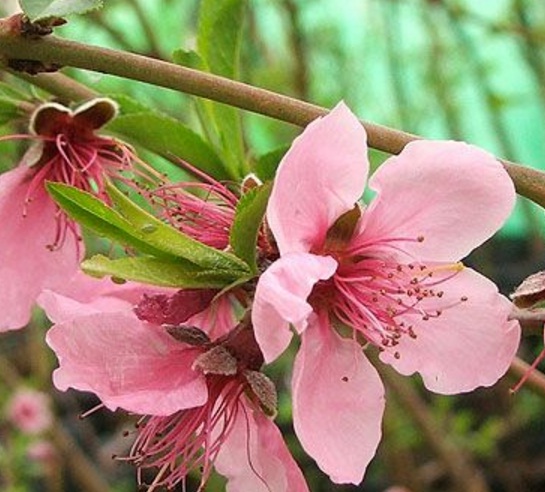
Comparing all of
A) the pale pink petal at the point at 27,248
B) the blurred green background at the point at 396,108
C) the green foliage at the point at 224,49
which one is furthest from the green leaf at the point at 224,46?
the blurred green background at the point at 396,108

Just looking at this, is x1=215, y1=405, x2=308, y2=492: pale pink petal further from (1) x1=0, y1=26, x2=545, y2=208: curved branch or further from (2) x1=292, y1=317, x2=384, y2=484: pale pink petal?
(1) x1=0, y1=26, x2=545, y2=208: curved branch

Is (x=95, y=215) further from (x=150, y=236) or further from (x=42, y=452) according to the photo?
(x=42, y=452)

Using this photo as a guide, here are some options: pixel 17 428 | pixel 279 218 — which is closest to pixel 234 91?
pixel 279 218

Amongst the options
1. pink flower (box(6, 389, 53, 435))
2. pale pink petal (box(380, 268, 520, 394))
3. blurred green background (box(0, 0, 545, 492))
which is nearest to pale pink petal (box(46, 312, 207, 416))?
pale pink petal (box(380, 268, 520, 394))

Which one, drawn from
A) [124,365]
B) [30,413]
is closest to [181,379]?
[124,365]

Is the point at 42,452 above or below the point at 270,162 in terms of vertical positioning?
below

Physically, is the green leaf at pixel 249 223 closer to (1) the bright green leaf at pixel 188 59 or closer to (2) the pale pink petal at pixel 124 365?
(2) the pale pink petal at pixel 124 365
